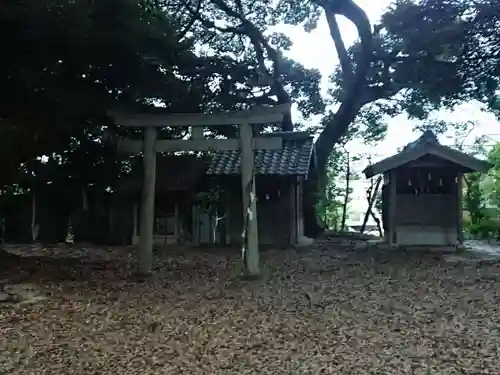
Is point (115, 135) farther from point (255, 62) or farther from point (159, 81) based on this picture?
point (255, 62)

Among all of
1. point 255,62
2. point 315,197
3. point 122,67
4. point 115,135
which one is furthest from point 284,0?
point 122,67

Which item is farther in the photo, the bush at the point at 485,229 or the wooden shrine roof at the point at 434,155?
the bush at the point at 485,229

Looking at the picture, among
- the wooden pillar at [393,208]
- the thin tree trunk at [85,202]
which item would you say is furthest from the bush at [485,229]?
the thin tree trunk at [85,202]

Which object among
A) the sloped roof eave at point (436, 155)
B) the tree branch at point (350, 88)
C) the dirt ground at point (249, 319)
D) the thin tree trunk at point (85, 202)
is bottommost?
the dirt ground at point (249, 319)

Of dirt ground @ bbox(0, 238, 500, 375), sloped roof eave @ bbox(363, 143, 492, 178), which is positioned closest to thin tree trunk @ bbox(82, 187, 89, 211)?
dirt ground @ bbox(0, 238, 500, 375)

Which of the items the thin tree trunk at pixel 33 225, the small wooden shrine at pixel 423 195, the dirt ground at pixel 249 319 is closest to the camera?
the dirt ground at pixel 249 319

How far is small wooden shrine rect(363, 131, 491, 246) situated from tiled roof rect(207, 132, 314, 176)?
1628mm

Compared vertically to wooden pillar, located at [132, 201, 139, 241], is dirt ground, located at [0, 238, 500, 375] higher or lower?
lower

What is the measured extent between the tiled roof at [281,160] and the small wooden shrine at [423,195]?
1.63 m

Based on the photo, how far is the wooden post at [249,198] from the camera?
7.68 meters

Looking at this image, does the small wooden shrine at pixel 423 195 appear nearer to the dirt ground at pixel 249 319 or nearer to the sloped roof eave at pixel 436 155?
the sloped roof eave at pixel 436 155

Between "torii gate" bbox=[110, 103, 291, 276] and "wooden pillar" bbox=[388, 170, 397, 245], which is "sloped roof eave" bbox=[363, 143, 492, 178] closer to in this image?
"wooden pillar" bbox=[388, 170, 397, 245]

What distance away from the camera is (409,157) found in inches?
456

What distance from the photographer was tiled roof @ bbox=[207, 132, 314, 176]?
1259cm
